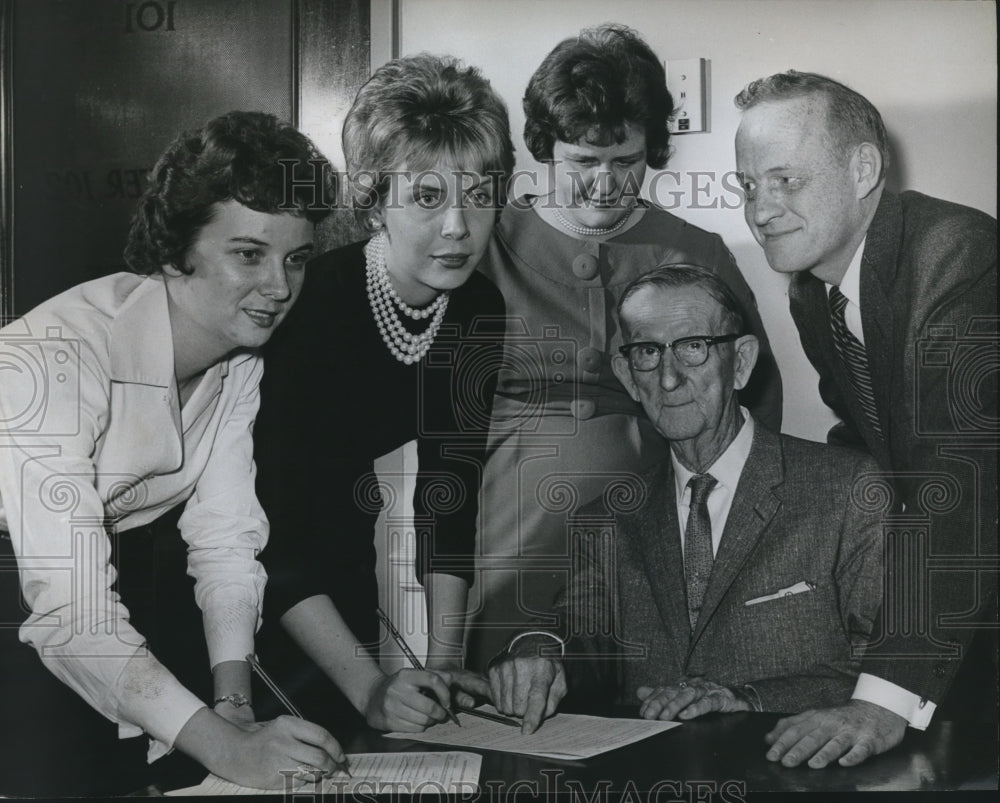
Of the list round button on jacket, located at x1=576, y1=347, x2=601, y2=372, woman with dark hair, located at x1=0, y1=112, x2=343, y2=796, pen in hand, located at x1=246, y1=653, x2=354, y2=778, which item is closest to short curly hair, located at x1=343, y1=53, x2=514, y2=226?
woman with dark hair, located at x1=0, y1=112, x2=343, y2=796

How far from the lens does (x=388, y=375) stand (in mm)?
2391

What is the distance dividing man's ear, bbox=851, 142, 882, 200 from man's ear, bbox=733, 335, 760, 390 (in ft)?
1.36

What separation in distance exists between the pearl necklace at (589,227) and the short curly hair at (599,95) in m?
0.12

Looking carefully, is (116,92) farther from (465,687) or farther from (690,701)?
(690,701)

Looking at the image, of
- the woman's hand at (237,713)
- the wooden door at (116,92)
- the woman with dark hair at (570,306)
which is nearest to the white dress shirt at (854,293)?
the woman with dark hair at (570,306)

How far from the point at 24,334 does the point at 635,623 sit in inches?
57.5

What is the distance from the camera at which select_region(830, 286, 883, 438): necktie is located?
2414 mm

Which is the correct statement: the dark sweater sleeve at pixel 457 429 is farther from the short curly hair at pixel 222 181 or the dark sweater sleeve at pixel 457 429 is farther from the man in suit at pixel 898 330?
the man in suit at pixel 898 330

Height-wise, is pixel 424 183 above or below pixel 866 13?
below

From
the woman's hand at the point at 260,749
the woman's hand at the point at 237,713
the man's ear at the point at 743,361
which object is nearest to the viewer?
the woman's hand at the point at 260,749

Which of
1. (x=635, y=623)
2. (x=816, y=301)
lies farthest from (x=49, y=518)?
(x=816, y=301)

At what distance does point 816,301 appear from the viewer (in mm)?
2424

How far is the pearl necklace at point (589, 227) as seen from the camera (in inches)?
95.0

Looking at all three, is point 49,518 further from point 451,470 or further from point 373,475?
point 451,470
